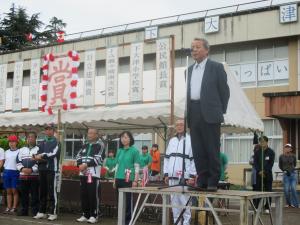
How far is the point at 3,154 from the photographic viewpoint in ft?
38.8

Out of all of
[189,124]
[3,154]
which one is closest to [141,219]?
[3,154]

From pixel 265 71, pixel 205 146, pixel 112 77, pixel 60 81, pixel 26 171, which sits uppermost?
pixel 265 71

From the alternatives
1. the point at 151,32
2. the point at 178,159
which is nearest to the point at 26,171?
the point at 178,159

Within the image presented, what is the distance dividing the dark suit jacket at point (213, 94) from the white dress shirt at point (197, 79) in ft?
0.19

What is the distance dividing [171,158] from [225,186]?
3.01 m

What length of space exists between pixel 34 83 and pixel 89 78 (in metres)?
1.86

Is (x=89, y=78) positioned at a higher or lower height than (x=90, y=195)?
higher

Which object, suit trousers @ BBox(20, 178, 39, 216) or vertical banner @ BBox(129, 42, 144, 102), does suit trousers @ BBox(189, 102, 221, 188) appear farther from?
suit trousers @ BBox(20, 178, 39, 216)

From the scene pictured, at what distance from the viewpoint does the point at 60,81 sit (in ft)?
37.8

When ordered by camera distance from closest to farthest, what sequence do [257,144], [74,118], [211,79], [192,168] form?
1. [211,79]
2. [192,168]
3. [74,118]
4. [257,144]

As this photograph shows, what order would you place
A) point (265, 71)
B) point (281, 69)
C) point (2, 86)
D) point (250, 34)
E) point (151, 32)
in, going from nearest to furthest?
point (2, 86) → point (281, 69) → point (250, 34) → point (265, 71) → point (151, 32)

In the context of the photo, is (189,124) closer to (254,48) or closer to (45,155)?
(45,155)

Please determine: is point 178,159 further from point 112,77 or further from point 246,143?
point 246,143

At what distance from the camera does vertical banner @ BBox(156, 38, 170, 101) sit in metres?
10.7
